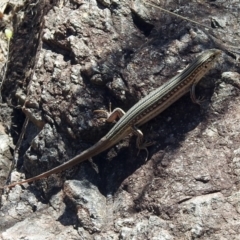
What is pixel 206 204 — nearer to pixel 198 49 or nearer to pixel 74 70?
pixel 198 49

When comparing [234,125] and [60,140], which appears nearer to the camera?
[234,125]

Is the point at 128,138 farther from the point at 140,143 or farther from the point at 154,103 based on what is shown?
the point at 154,103

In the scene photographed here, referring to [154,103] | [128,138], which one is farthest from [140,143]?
[154,103]

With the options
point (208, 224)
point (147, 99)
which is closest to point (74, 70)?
point (147, 99)

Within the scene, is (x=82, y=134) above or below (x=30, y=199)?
above

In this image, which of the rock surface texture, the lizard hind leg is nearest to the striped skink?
the lizard hind leg

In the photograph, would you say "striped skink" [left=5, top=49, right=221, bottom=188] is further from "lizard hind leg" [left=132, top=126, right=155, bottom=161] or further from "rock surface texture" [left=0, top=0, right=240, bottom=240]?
"rock surface texture" [left=0, top=0, right=240, bottom=240]

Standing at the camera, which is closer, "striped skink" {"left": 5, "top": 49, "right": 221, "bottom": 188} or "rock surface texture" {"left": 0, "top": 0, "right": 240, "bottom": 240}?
"rock surface texture" {"left": 0, "top": 0, "right": 240, "bottom": 240}
